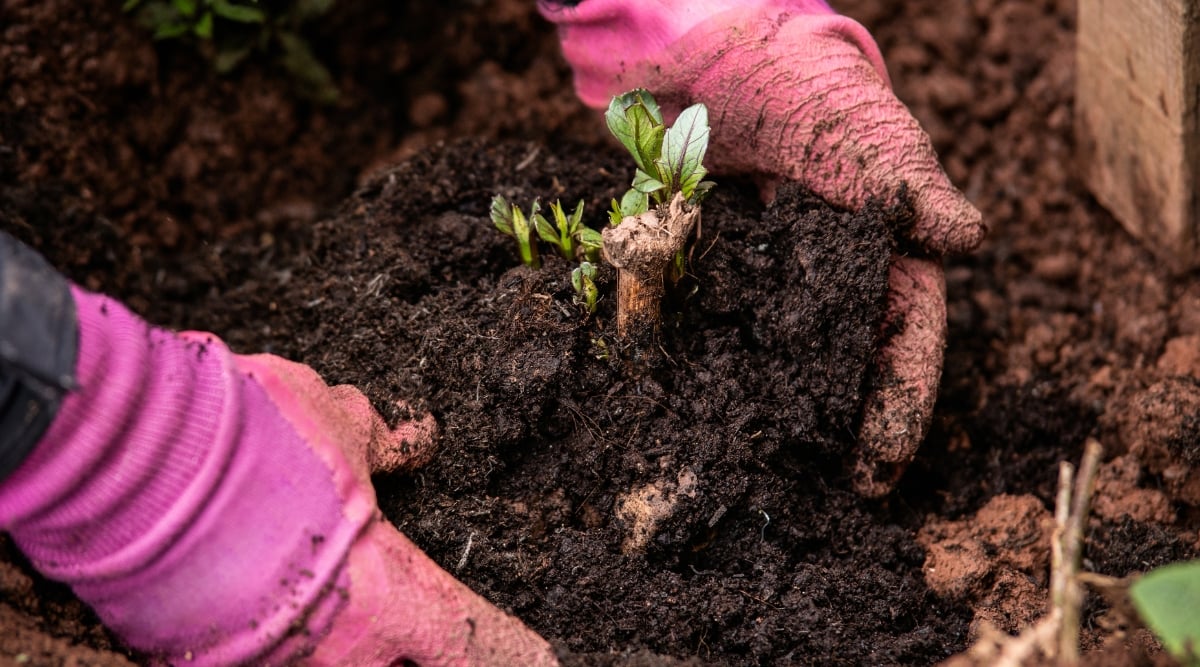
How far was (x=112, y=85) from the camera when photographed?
228 centimetres

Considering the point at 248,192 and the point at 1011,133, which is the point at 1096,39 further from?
the point at 248,192

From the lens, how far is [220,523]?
→ 133 centimetres

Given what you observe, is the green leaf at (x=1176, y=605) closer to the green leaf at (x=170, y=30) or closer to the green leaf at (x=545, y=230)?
the green leaf at (x=545, y=230)

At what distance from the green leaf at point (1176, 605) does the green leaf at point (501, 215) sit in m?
1.10

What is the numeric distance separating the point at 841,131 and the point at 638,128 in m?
0.38

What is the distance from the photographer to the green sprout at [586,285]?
167cm

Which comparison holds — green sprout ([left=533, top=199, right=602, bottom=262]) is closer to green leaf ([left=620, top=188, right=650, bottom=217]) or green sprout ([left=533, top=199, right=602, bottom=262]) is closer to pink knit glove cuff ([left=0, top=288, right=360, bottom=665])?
green leaf ([left=620, top=188, right=650, bottom=217])

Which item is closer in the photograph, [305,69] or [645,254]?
[645,254]

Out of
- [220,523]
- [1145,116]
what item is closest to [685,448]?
[220,523]

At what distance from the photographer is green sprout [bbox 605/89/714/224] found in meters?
A: 1.64

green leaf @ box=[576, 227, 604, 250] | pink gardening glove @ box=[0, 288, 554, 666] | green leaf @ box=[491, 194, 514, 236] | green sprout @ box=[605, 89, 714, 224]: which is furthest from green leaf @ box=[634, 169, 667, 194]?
pink gardening glove @ box=[0, 288, 554, 666]

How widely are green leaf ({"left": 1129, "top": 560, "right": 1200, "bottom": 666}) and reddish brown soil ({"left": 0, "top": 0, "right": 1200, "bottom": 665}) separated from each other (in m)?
0.49

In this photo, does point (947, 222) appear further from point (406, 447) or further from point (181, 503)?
point (181, 503)

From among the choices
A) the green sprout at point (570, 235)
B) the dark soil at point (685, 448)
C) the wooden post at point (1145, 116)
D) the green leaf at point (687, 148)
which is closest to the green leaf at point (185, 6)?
the dark soil at point (685, 448)
